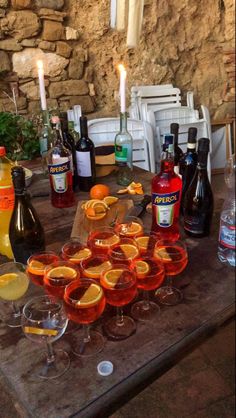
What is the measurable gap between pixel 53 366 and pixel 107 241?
0.92 ft

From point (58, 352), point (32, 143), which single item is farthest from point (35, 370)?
point (32, 143)

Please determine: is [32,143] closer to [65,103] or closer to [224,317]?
[65,103]

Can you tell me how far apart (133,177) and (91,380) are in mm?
889

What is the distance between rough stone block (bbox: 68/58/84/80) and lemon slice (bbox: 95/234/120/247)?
144cm

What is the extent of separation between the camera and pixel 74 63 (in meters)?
1.86

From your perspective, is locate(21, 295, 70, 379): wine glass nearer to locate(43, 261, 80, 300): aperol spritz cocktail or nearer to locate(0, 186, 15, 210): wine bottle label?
locate(43, 261, 80, 300): aperol spritz cocktail

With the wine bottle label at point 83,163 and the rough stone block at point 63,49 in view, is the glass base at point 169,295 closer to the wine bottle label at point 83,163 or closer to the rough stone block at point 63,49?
the wine bottle label at point 83,163

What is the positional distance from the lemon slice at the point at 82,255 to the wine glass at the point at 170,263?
0.14 meters

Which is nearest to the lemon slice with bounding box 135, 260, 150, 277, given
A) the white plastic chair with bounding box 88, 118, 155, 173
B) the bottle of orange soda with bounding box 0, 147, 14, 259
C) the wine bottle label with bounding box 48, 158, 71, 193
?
the bottle of orange soda with bounding box 0, 147, 14, 259

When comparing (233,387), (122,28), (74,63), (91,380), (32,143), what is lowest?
(233,387)

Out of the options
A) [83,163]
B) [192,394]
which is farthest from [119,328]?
[192,394]

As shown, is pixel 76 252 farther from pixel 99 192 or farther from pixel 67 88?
pixel 67 88

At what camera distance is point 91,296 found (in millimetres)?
558

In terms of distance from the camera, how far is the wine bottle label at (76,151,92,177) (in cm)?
111
